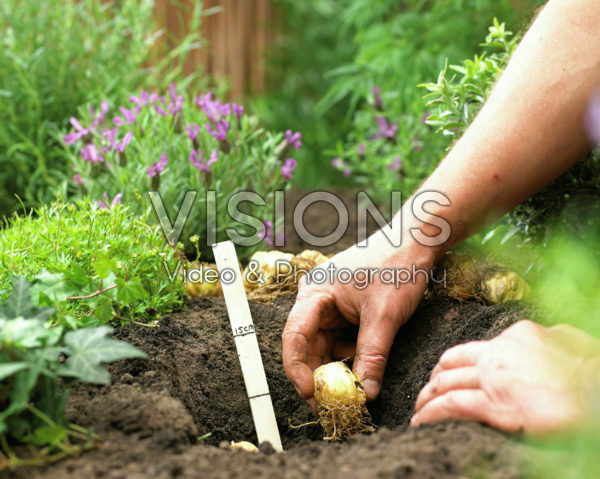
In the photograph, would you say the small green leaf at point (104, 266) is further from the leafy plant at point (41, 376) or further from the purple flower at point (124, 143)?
the purple flower at point (124, 143)

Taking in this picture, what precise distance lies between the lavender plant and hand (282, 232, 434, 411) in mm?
732

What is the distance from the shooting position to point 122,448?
112 centimetres

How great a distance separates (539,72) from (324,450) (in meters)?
1.22

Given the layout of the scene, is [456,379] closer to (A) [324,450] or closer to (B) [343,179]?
(A) [324,450]

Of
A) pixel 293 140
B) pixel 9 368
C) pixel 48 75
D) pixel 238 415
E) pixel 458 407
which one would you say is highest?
pixel 48 75

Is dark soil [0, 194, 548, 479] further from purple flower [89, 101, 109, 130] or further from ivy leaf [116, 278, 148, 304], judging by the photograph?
purple flower [89, 101, 109, 130]

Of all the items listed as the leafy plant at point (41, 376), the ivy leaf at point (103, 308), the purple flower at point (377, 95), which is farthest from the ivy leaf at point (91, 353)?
the purple flower at point (377, 95)

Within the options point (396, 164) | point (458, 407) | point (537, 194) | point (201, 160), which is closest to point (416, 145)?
point (396, 164)

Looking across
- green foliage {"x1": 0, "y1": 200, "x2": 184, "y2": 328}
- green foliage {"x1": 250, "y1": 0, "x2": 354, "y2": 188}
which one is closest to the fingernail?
green foliage {"x1": 0, "y1": 200, "x2": 184, "y2": 328}

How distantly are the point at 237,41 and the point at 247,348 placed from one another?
4718 mm

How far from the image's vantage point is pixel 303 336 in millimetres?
1646

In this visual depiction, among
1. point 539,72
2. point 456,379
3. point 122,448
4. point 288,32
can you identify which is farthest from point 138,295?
point 288,32

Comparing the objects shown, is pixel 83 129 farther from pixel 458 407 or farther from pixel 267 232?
pixel 458 407

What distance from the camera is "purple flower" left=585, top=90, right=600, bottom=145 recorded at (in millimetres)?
1603
